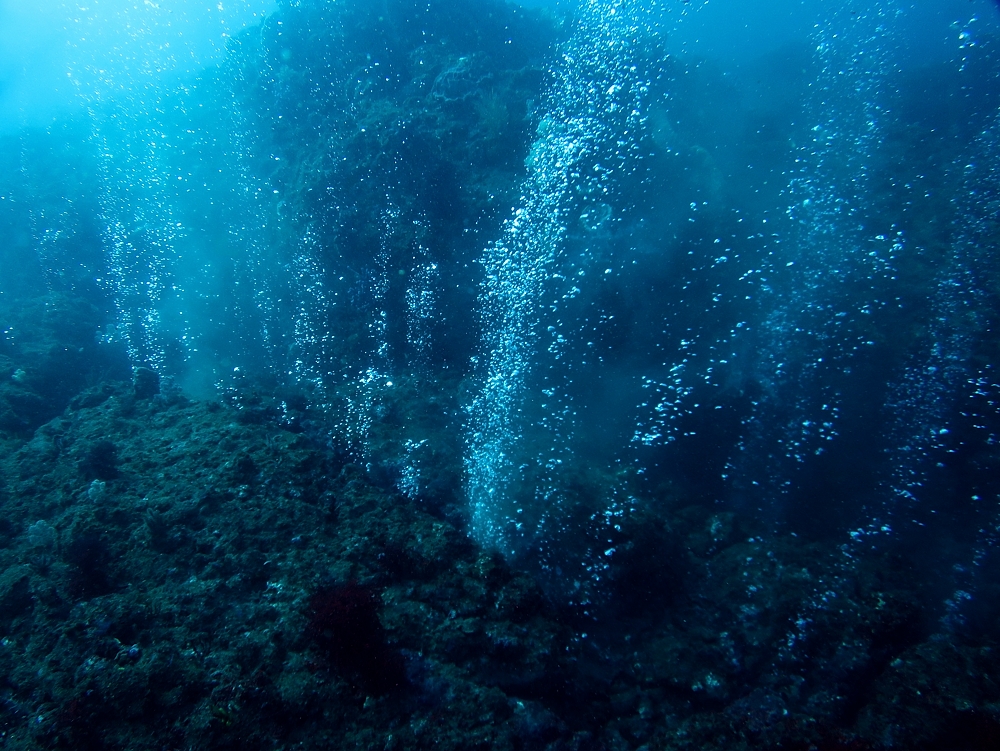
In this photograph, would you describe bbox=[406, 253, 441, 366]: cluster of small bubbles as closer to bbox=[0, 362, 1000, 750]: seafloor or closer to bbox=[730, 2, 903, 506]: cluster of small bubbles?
bbox=[0, 362, 1000, 750]: seafloor

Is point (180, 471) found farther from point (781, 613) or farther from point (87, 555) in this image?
point (781, 613)

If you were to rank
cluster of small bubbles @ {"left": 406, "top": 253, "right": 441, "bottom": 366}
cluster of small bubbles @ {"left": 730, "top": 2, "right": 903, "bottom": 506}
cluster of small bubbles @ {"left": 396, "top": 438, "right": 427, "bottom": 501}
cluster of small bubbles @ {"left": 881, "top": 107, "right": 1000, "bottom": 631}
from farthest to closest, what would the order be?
1. cluster of small bubbles @ {"left": 406, "top": 253, "right": 441, "bottom": 366}
2. cluster of small bubbles @ {"left": 730, "top": 2, "right": 903, "bottom": 506}
3. cluster of small bubbles @ {"left": 881, "top": 107, "right": 1000, "bottom": 631}
4. cluster of small bubbles @ {"left": 396, "top": 438, "right": 427, "bottom": 501}

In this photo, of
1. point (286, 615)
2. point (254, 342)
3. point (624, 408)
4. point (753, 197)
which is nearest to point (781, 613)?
point (624, 408)

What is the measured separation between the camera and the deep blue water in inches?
278

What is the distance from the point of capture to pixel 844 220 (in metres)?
10.3

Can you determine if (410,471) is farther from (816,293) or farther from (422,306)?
(816,293)

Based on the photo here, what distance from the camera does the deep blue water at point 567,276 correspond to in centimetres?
707

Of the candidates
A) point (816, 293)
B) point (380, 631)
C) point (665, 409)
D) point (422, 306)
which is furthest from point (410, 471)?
point (816, 293)

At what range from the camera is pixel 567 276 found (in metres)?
9.13

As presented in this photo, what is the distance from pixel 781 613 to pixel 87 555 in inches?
310

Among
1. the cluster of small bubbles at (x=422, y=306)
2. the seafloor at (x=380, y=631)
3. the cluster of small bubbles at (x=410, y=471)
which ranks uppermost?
the cluster of small bubbles at (x=422, y=306)

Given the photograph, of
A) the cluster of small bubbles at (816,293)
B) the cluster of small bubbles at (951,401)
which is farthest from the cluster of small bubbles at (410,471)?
the cluster of small bubbles at (951,401)

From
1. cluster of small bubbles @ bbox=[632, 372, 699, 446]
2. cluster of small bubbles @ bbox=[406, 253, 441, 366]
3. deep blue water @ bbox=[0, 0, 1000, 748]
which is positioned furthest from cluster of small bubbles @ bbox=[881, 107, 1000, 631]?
cluster of small bubbles @ bbox=[406, 253, 441, 366]

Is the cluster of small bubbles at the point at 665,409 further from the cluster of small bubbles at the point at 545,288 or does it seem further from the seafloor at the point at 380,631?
the seafloor at the point at 380,631
